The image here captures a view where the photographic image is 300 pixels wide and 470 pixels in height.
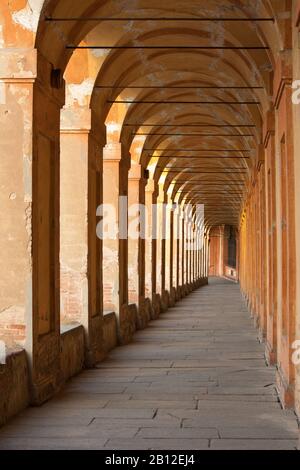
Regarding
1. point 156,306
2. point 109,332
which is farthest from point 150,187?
point 109,332

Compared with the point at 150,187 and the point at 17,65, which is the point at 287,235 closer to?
the point at 17,65

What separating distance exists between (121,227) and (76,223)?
4.10 m

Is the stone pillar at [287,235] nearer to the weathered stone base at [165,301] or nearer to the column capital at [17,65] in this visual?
the column capital at [17,65]

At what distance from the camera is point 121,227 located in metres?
17.1

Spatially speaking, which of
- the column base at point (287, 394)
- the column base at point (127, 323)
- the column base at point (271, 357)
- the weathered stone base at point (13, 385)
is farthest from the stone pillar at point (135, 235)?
the weathered stone base at point (13, 385)

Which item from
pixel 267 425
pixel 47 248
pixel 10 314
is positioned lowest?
pixel 267 425

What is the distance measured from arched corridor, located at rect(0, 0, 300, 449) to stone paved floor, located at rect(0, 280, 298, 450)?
0.04 meters

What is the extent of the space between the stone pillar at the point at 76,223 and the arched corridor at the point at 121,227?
0.02m

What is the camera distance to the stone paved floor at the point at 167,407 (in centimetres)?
757

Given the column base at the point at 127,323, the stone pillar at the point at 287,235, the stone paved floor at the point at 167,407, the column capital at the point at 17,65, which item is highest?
the column capital at the point at 17,65
